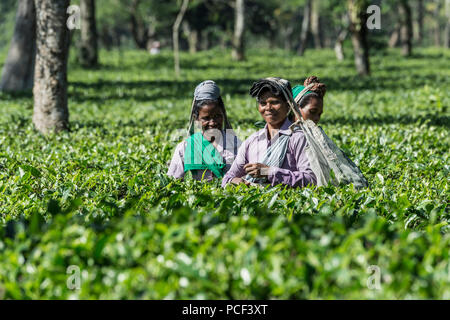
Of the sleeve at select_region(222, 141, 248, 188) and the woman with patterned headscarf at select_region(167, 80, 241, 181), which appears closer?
the sleeve at select_region(222, 141, 248, 188)

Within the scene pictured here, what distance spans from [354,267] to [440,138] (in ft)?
21.5

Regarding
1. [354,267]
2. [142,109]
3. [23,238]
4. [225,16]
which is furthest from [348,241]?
[225,16]

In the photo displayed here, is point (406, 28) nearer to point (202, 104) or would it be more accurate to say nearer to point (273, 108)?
point (202, 104)

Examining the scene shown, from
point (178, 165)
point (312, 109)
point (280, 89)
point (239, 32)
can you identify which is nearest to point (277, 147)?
point (280, 89)

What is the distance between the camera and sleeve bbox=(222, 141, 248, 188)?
5492 millimetres

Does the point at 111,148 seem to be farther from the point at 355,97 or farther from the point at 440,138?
the point at 355,97

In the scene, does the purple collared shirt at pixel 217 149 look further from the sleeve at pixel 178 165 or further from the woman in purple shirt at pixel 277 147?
the woman in purple shirt at pixel 277 147

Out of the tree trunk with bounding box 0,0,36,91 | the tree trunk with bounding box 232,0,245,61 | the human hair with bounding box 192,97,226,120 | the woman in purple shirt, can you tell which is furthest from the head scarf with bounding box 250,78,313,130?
the tree trunk with bounding box 232,0,245,61

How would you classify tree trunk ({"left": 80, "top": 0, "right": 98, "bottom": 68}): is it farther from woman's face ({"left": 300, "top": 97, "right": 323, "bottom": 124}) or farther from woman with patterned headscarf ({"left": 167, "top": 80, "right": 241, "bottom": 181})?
woman's face ({"left": 300, "top": 97, "right": 323, "bottom": 124})

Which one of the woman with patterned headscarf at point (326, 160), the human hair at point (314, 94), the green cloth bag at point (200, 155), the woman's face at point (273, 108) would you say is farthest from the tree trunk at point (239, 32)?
the woman with patterned headscarf at point (326, 160)

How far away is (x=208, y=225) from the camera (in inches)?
126

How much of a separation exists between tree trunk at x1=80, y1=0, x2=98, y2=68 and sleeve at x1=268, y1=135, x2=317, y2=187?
22.2 meters

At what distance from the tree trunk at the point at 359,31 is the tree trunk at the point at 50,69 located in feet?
48.5

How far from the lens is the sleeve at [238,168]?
5.49 m
